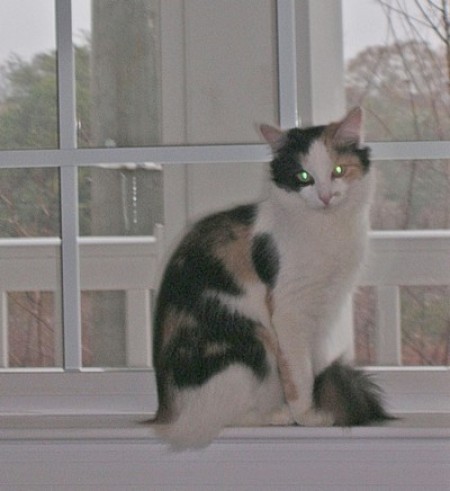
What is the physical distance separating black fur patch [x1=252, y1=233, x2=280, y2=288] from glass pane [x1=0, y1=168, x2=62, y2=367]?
42cm

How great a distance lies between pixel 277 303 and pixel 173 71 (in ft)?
1.59

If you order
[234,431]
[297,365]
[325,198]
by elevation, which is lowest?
[234,431]

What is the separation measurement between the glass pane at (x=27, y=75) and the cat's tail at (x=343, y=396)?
0.67m

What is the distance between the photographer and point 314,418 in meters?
1.78

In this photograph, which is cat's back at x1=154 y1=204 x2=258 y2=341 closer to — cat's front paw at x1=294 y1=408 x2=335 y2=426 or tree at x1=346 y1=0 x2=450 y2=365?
cat's front paw at x1=294 y1=408 x2=335 y2=426

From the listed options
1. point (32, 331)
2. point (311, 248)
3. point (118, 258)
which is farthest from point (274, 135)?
point (32, 331)

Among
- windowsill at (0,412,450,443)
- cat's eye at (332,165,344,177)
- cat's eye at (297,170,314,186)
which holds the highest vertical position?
cat's eye at (332,165,344,177)

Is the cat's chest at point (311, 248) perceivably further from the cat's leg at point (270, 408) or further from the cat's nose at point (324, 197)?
the cat's leg at point (270, 408)

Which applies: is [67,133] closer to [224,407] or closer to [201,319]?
[201,319]

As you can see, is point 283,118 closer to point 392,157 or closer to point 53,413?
point 392,157

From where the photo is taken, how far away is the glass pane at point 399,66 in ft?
6.48

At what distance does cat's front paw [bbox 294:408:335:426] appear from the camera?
178 centimetres

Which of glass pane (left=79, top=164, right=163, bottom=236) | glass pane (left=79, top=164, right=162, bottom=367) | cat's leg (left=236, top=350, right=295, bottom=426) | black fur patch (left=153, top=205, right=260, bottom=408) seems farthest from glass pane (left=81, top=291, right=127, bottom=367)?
cat's leg (left=236, top=350, right=295, bottom=426)

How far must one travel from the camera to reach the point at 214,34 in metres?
1.94
